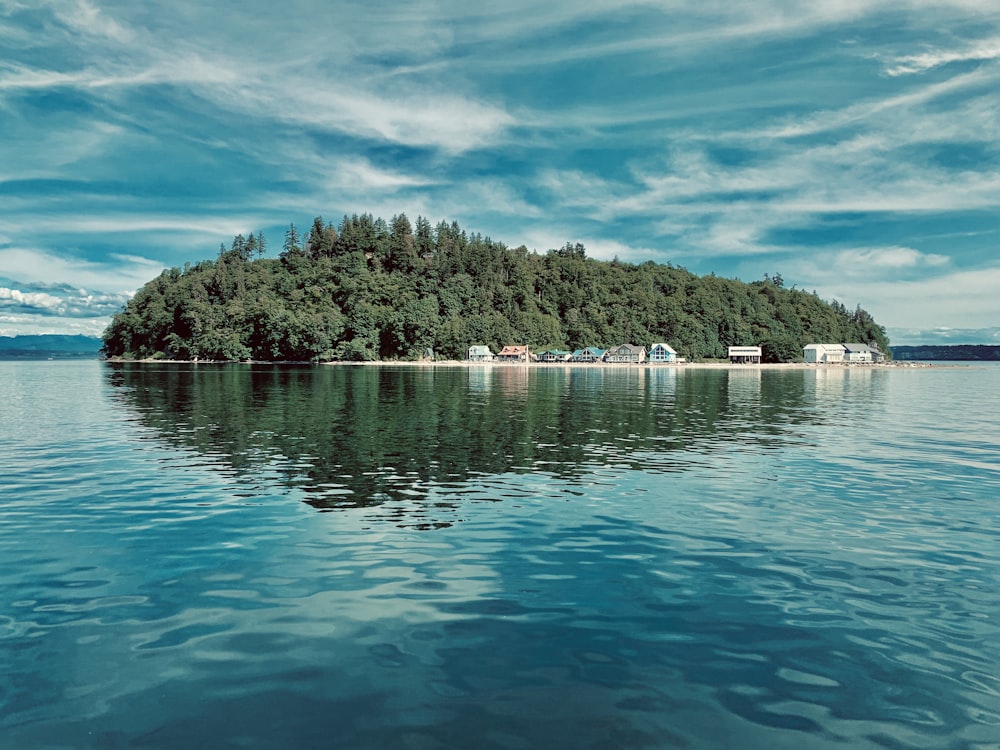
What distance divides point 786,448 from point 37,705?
112 ft

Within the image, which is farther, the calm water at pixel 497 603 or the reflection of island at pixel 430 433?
the reflection of island at pixel 430 433

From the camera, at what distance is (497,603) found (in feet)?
42.2

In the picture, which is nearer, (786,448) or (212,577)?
(212,577)

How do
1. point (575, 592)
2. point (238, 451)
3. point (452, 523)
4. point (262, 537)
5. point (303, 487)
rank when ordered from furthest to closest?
point (238, 451) < point (303, 487) < point (452, 523) < point (262, 537) < point (575, 592)

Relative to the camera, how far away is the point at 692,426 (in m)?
45.8

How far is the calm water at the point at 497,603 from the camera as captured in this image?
8836 millimetres

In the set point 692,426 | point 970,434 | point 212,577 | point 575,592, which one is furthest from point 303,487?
point 970,434

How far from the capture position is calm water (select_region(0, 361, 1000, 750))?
Answer: 884 cm

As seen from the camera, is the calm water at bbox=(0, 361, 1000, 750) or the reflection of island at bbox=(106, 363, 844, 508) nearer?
the calm water at bbox=(0, 361, 1000, 750)

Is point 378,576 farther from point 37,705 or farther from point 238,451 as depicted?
point 238,451

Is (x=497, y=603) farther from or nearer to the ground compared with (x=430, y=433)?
nearer to the ground

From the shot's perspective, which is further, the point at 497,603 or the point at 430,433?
the point at 430,433

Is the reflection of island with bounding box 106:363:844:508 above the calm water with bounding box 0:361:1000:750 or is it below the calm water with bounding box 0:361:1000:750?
above

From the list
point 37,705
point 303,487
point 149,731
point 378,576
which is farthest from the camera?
point 303,487
